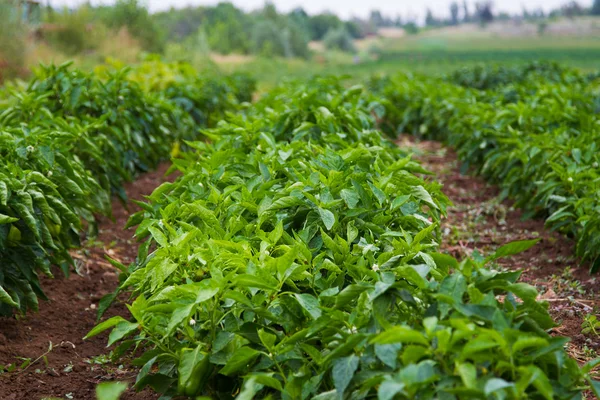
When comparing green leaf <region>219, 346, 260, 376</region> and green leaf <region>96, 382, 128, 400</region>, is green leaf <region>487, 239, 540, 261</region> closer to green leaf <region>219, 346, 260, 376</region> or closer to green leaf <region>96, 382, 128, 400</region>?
green leaf <region>219, 346, 260, 376</region>

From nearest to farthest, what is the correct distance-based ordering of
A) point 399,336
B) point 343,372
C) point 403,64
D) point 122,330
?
point 399,336 → point 343,372 → point 122,330 → point 403,64

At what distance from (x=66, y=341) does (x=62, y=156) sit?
A: 105 cm

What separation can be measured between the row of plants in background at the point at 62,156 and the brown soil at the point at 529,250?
2386mm

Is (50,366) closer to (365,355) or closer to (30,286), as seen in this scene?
(30,286)

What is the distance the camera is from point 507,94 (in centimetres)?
884

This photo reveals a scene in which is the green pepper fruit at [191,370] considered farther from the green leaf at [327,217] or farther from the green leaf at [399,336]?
the green leaf at [327,217]

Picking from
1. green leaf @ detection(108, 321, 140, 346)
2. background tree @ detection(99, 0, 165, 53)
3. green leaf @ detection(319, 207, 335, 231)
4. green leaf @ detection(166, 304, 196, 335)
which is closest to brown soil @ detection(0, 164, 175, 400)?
green leaf @ detection(108, 321, 140, 346)

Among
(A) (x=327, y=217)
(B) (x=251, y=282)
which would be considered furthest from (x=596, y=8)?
(B) (x=251, y=282)

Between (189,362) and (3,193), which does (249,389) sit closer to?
(189,362)

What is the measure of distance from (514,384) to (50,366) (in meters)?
2.35

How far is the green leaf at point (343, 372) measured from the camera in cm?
196

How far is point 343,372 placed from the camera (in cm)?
198

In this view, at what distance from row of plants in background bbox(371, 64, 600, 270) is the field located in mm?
32

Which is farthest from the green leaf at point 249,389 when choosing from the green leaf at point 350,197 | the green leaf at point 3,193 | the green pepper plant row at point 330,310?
the green leaf at point 3,193
